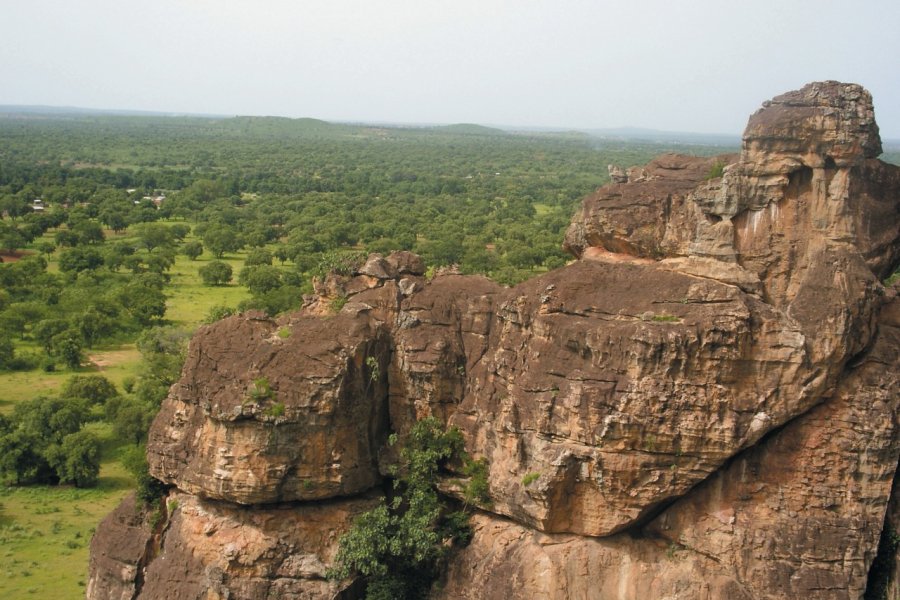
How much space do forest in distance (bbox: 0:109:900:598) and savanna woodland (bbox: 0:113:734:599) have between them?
142 mm

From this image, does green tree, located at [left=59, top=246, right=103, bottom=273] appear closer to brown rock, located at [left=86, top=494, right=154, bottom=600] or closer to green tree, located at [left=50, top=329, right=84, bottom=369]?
green tree, located at [left=50, top=329, right=84, bottom=369]

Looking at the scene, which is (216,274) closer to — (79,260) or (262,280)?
(262,280)

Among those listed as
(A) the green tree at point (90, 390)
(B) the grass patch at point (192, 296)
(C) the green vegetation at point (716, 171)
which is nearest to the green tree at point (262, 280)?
(B) the grass patch at point (192, 296)

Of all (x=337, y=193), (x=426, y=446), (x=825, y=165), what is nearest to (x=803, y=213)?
(x=825, y=165)

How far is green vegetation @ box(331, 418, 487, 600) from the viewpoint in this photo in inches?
796

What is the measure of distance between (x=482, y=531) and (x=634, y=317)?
6734mm

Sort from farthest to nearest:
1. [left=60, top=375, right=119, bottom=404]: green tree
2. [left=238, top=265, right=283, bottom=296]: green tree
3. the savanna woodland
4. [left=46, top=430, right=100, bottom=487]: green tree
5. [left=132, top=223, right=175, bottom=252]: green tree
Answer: [left=132, top=223, right=175, bottom=252]: green tree
[left=238, top=265, right=283, bottom=296]: green tree
[left=60, top=375, right=119, bottom=404]: green tree
[left=46, top=430, right=100, bottom=487]: green tree
the savanna woodland

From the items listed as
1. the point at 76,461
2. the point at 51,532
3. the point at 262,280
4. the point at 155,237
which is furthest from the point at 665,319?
the point at 155,237

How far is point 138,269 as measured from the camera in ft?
241

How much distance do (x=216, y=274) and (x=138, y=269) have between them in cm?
910

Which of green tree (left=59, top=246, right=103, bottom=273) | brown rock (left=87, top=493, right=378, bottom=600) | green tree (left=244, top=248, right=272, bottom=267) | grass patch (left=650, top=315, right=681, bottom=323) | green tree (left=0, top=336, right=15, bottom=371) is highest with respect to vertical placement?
grass patch (left=650, top=315, right=681, bottom=323)

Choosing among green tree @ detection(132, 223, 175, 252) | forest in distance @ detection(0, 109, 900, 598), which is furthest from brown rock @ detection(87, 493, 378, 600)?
green tree @ detection(132, 223, 175, 252)

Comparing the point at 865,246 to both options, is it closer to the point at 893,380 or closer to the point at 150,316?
the point at 893,380

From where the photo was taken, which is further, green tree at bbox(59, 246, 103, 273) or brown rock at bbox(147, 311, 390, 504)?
green tree at bbox(59, 246, 103, 273)
